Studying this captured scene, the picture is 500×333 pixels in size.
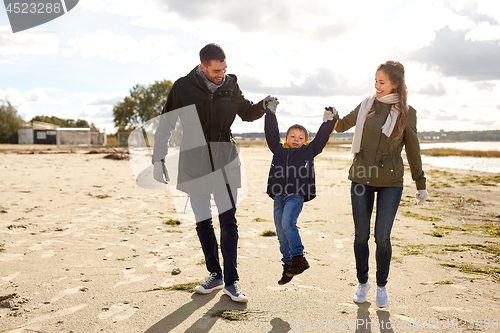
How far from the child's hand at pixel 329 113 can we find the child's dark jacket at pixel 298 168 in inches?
1.7

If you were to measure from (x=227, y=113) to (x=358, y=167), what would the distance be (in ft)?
4.42

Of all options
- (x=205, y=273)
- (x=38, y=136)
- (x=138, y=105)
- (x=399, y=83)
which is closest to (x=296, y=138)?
(x=399, y=83)

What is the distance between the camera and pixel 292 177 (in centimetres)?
354

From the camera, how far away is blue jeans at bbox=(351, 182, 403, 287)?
10.8ft

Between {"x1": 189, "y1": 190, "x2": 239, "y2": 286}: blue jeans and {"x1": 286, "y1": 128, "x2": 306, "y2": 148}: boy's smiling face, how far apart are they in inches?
29.1

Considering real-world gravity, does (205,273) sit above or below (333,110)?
below

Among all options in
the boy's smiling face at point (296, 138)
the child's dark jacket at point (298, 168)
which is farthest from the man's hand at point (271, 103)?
the child's dark jacket at point (298, 168)

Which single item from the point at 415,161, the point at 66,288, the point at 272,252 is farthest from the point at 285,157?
the point at 66,288

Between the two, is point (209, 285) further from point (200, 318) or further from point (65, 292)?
point (65, 292)

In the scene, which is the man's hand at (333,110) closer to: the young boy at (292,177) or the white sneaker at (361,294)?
the young boy at (292,177)

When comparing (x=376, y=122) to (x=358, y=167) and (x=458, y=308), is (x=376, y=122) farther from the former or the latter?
(x=458, y=308)

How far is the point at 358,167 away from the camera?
11.2ft

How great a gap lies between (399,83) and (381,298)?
1960 mm

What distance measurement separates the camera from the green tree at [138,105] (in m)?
45.9
